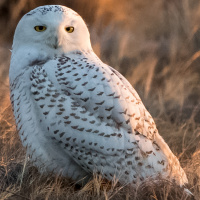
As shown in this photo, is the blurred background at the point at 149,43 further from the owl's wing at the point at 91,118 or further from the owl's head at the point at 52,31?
the owl's wing at the point at 91,118

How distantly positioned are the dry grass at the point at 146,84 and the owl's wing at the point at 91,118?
0.48 feet

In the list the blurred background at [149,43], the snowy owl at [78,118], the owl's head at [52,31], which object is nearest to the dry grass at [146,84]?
the blurred background at [149,43]

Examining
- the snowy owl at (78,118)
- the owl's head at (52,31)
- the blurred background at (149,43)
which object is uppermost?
the owl's head at (52,31)

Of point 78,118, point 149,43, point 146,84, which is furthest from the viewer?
point 149,43

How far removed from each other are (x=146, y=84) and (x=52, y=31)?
7.13 feet

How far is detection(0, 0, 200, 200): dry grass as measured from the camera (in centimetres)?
225

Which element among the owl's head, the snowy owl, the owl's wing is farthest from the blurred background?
the owl's wing

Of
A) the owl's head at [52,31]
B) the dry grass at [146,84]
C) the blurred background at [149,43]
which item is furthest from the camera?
the blurred background at [149,43]

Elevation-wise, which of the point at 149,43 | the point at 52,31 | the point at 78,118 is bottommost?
the point at 149,43

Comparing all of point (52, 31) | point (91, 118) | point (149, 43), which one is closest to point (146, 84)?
point (52, 31)

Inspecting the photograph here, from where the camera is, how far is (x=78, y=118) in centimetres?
229

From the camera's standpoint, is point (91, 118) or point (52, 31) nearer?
point (91, 118)

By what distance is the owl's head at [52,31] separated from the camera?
249cm

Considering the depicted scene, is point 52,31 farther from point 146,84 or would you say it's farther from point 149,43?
point 149,43
